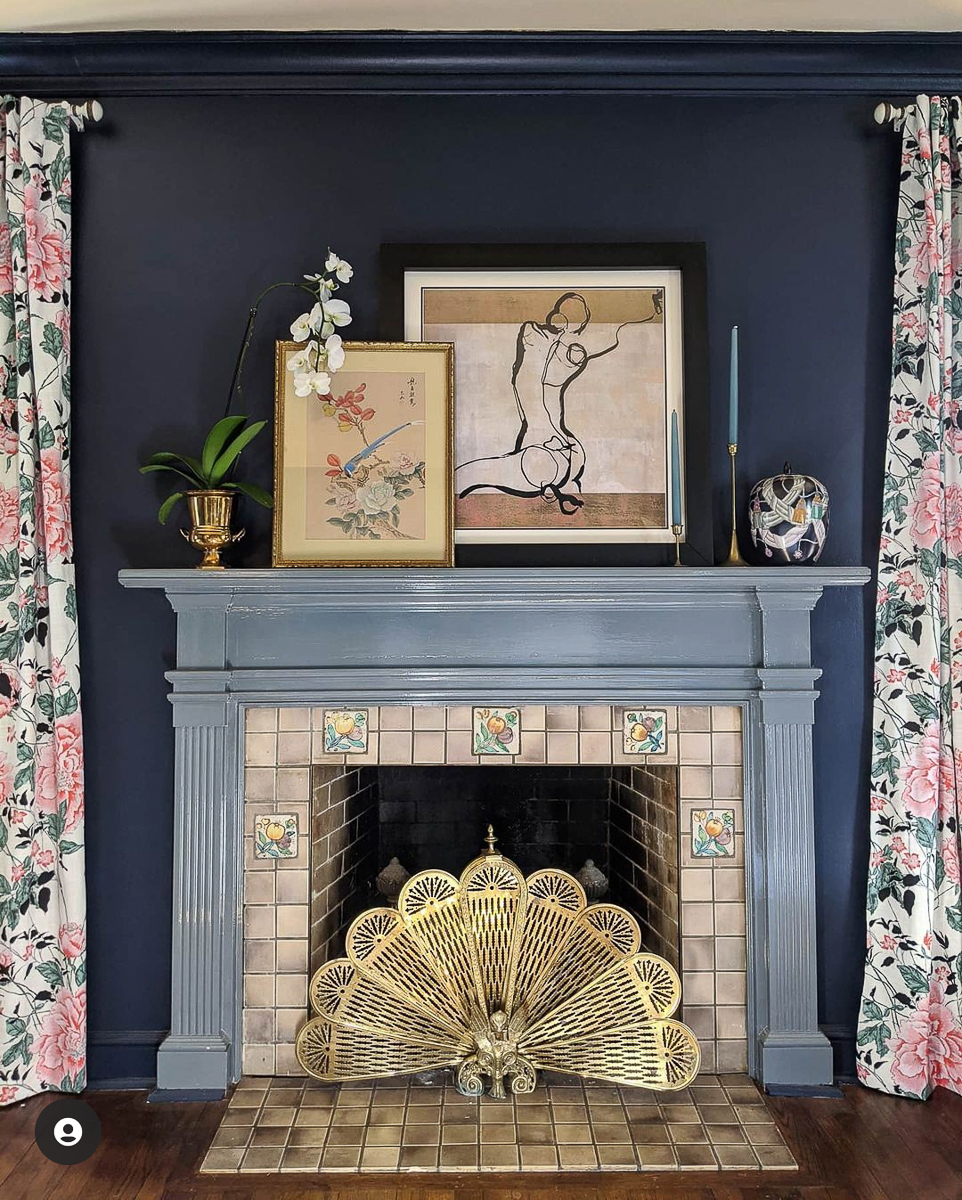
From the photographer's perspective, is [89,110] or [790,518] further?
[89,110]

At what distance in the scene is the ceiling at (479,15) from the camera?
2357 millimetres

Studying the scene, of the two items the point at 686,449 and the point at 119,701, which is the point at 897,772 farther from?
the point at 119,701

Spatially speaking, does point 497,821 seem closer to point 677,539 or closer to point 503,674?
point 503,674

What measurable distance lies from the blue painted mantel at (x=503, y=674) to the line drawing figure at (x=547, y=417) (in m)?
0.32

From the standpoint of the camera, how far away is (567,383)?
2.54m

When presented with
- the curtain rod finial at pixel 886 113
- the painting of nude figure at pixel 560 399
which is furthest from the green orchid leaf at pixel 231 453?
A: the curtain rod finial at pixel 886 113

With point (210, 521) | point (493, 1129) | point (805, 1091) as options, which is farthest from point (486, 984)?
point (210, 521)

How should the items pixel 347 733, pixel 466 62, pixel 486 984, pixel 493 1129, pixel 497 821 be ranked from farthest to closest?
pixel 497 821 < pixel 466 62 < pixel 347 733 < pixel 486 984 < pixel 493 1129

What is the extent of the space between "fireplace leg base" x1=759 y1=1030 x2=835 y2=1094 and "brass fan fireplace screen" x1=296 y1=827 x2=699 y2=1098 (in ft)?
0.87

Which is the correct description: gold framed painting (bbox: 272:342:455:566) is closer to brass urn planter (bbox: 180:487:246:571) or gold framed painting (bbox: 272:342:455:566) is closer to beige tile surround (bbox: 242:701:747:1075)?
→ brass urn planter (bbox: 180:487:246:571)

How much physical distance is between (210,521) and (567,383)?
1.01 m

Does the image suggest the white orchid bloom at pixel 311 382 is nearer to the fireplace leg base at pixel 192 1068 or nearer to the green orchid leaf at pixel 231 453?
the green orchid leaf at pixel 231 453

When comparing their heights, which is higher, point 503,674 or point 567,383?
point 567,383

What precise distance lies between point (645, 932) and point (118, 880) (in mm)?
1444
